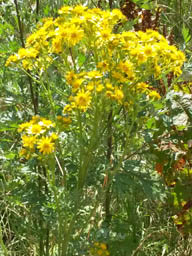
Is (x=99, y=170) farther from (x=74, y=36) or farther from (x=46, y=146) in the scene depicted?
(x=74, y=36)

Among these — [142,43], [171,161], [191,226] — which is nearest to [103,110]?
[142,43]

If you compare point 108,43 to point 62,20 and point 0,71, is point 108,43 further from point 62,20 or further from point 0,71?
point 0,71

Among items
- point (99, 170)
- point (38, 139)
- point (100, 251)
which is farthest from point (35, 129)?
point (100, 251)

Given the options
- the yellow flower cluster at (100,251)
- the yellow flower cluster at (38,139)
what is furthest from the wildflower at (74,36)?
the yellow flower cluster at (100,251)

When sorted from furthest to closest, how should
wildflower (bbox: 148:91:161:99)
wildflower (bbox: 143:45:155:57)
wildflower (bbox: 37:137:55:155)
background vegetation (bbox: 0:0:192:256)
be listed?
background vegetation (bbox: 0:0:192:256)
wildflower (bbox: 148:91:161:99)
wildflower (bbox: 143:45:155:57)
wildflower (bbox: 37:137:55:155)

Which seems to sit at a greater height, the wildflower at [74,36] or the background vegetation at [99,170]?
the wildflower at [74,36]

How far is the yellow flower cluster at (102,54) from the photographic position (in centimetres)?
146

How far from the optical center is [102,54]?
1.58 metres

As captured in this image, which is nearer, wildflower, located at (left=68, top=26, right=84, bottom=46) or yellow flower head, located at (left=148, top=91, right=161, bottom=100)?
wildflower, located at (left=68, top=26, right=84, bottom=46)

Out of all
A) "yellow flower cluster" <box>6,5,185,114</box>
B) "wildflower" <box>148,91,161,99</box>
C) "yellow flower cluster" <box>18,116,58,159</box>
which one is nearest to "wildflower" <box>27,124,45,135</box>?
"yellow flower cluster" <box>18,116,58,159</box>

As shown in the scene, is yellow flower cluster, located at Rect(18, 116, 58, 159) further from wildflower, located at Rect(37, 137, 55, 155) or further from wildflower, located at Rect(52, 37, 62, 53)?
wildflower, located at Rect(52, 37, 62, 53)

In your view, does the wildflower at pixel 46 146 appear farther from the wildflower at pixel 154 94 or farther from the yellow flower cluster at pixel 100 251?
the yellow flower cluster at pixel 100 251

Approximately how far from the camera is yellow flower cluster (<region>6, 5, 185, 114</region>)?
1462 millimetres

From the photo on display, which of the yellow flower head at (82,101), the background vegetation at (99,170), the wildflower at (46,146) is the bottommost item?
the background vegetation at (99,170)
